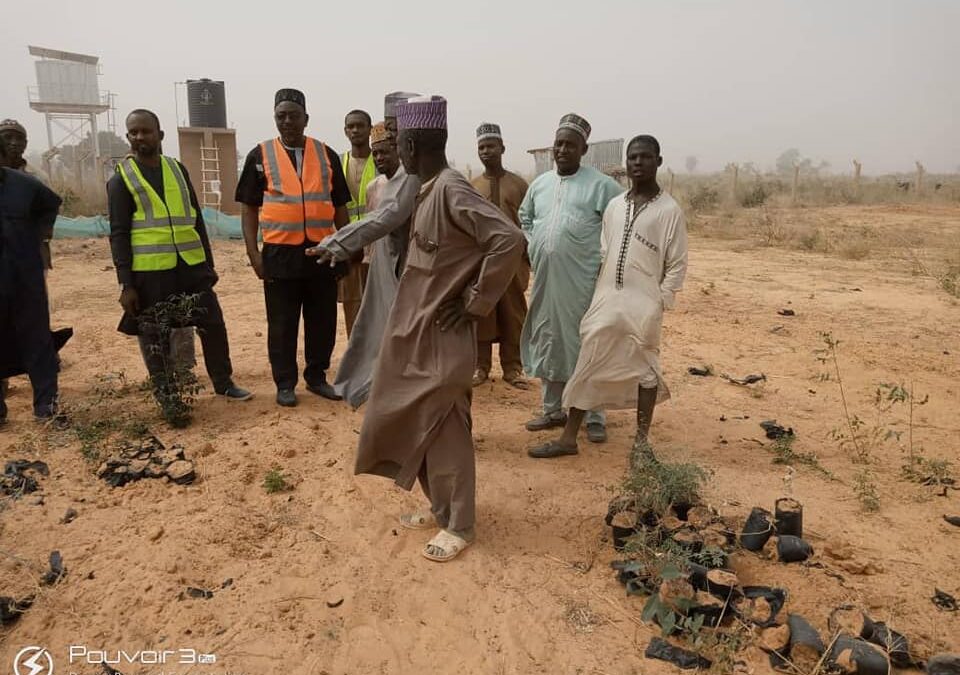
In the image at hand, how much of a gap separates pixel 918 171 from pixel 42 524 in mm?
29554

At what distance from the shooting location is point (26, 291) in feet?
15.3

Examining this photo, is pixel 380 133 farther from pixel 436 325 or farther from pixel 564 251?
pixel 436 325

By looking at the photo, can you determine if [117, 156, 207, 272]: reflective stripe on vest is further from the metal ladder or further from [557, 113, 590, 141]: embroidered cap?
the metal ladder

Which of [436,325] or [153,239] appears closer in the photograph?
[436,325]

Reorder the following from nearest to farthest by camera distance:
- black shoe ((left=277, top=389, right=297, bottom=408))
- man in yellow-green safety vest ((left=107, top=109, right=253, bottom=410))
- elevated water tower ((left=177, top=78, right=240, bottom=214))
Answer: man in yellow-green safety vest ((left=107, top=109, right=253, bottom=410)), black shoe ((left=277, top=389, right=297, bottom=408)), elevated water tower ((left=177, top=78, right=240, bottom=214))

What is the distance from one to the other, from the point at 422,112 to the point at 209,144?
1555 centimetres

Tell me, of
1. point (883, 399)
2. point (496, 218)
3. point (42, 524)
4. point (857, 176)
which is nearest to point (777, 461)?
point (883, 399)

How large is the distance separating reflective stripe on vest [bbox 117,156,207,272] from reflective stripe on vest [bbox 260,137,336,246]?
519 millimetres

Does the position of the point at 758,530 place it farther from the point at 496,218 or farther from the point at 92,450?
the point at 92,450

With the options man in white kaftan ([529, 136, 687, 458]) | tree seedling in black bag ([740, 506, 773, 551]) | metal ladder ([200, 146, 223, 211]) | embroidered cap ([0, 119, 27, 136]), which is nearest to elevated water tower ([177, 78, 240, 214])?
metal ladder ([200, 146, 223, 211])

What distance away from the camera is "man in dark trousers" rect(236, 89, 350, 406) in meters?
4.72

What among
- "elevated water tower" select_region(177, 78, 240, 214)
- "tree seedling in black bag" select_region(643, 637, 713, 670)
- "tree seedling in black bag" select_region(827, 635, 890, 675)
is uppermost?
"elevated water tower" select_region(177, 78, 240, 214)

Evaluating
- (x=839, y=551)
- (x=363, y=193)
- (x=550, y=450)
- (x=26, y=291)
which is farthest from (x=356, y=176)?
(x=839, y=551)

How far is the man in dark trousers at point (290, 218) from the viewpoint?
15.5ft
